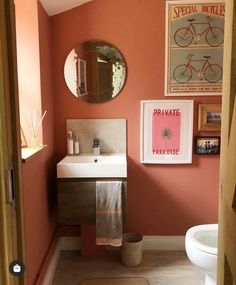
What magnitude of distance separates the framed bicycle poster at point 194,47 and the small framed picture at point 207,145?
391 mm

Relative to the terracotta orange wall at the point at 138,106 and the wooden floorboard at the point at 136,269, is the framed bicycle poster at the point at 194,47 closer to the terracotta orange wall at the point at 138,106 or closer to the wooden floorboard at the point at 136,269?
the terracotta orange wall at the point at 138,106

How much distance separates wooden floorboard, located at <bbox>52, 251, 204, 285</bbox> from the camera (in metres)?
2.33

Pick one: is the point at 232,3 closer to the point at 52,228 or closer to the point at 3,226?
the point at 3,226

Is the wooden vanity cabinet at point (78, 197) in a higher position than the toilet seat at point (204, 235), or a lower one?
higher

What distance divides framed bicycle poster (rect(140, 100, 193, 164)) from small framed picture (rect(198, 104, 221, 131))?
0.08m

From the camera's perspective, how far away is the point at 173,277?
93.3 inches

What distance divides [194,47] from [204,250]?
1.62m

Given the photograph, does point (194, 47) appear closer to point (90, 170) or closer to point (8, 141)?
point (90, 170)

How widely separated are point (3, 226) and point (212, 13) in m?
2.41

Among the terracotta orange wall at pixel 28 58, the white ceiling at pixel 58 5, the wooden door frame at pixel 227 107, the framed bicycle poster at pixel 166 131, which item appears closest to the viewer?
the wooden door frame at pixel 227 107

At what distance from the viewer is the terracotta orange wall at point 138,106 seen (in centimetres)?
254

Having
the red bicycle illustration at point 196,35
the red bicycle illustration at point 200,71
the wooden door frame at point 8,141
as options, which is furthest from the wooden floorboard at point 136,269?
the red bicycle illustration at point 196,35

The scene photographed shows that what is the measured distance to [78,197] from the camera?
7.56ft

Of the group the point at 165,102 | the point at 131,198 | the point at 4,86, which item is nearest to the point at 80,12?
the point at 165,102
